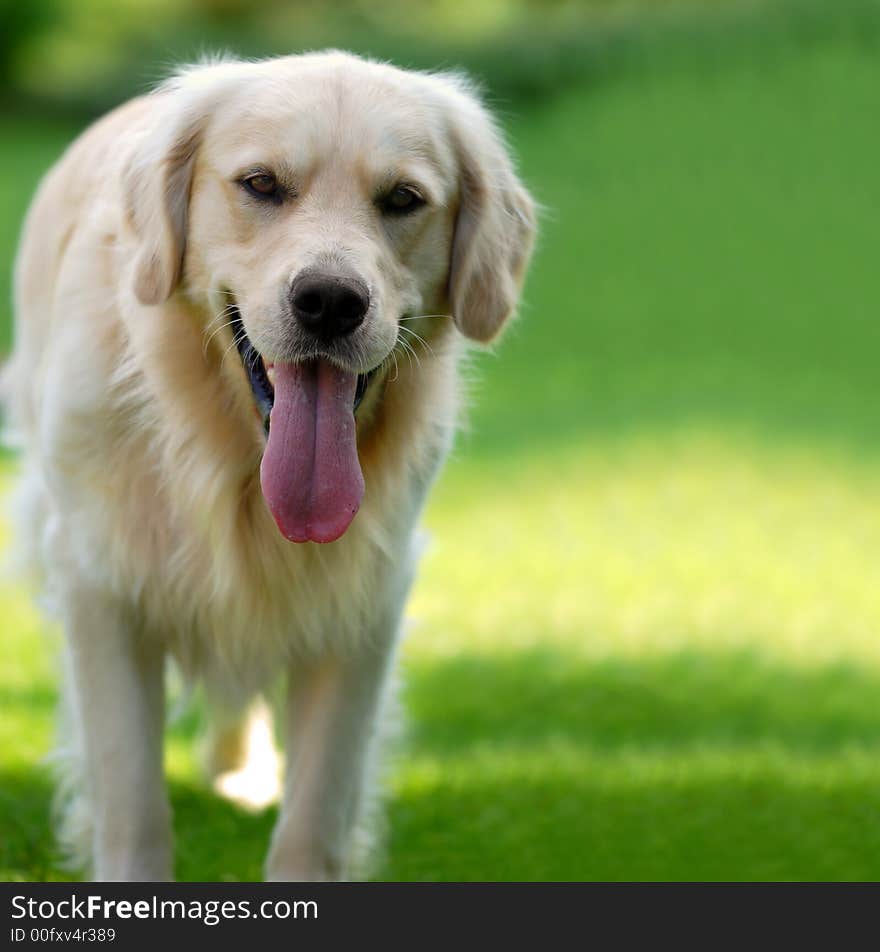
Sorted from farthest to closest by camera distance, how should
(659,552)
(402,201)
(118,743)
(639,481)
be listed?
(639,481) → (659,552) → (118,743) → (402,201)

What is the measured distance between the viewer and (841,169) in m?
20.1

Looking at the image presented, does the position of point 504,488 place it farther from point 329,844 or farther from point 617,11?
point 617,11

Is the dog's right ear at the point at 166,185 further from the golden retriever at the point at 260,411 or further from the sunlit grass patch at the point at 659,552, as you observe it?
the sunlit grass patch at the point at 659,552

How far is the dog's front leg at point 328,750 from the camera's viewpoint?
4.03 metres

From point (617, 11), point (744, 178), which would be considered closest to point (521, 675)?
point (744, 178)

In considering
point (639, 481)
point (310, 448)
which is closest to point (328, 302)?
point (310, 448)

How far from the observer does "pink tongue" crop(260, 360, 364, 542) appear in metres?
3.70

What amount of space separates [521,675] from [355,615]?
11.2ft

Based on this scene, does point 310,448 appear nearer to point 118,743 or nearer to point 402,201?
point 402,201

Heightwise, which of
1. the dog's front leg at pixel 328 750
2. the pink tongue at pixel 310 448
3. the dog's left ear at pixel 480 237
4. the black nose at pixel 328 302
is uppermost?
the dog's left ear at pixel 480 237

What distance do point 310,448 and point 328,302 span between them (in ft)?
1.30

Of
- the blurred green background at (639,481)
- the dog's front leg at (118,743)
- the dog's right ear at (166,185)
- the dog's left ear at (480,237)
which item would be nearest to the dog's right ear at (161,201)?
the dog's right ear at (166,185)

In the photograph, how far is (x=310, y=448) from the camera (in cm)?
371

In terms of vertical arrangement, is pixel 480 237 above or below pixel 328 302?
above
